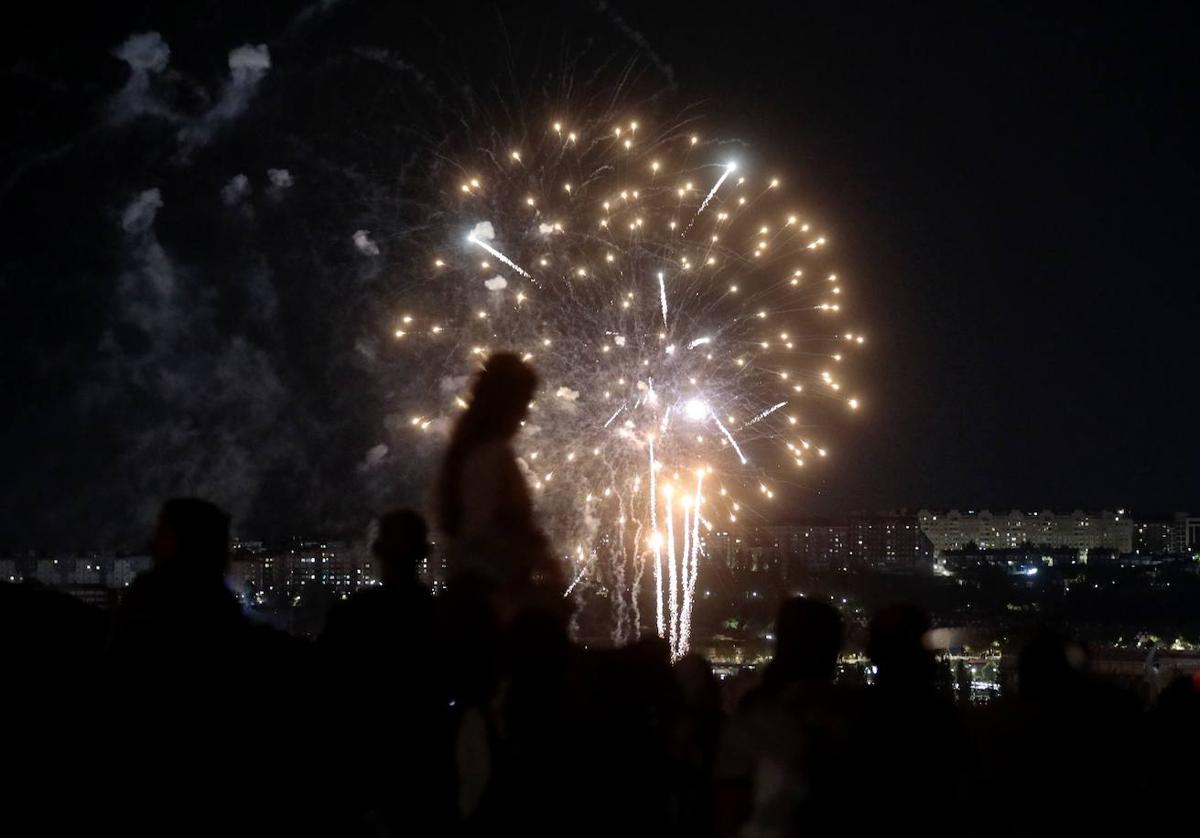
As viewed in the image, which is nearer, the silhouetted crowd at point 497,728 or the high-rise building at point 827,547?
the silhouetted crowd at point 497,728

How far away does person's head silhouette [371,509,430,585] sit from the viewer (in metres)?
5.15

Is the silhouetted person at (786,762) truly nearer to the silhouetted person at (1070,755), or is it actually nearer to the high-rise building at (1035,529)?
the silhouetted person at (1070,755)

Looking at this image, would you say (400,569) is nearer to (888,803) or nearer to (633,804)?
(633,804)

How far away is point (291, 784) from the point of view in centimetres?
460

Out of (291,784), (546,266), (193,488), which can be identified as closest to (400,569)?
(291,784)

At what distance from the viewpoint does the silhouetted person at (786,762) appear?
13.3 feet

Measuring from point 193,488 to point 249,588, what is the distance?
1794cm

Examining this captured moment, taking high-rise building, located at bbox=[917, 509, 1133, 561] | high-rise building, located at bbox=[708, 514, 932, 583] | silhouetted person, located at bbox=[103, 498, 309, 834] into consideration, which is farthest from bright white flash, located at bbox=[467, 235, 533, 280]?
high-rise building, located at bbox=[917, 509, 1133, 561]

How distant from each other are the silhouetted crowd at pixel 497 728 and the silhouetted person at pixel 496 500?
2 centimetres

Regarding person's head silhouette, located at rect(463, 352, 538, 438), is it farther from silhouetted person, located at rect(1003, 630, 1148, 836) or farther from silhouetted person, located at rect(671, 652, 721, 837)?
silhouetted person, located at rect(1003, 630, 1148, 836)

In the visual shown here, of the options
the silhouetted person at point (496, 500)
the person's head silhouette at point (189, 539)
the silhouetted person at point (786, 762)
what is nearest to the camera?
the silhouetted person at point (786, 762)

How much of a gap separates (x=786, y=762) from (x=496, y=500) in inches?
70.3

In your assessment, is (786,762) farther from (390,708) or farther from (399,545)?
(399,545)

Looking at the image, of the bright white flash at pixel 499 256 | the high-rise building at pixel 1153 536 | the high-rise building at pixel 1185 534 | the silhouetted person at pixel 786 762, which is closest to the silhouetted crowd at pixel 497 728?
the silhouetted person at pixel 786 762
